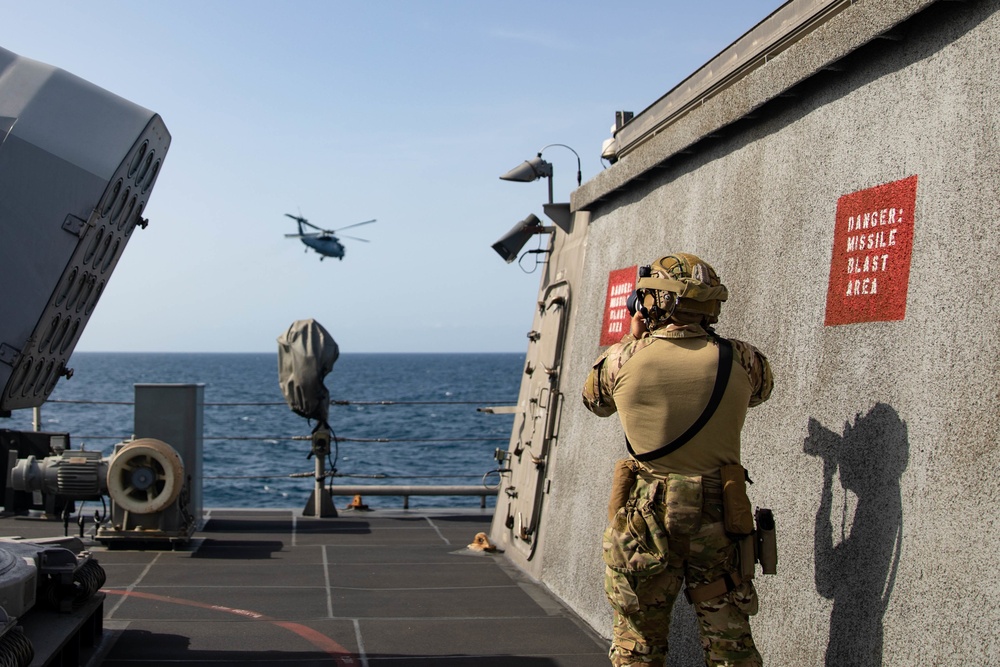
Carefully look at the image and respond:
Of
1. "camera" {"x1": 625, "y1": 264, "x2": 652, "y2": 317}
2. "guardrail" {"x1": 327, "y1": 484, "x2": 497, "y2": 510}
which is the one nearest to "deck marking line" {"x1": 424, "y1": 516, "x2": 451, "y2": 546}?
"guardrail" {"x1": 327, "y1": 484, "x2": 497, "y2": 510}

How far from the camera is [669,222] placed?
261 inches

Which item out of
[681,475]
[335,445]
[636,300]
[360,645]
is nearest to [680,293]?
[636,300]

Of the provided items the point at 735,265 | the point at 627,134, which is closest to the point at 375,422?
the point at 627,134

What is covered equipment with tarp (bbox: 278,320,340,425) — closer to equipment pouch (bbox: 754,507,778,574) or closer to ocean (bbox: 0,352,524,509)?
ocean (bbox: 0,352,524,509)

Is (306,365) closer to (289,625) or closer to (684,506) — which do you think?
(289,625)

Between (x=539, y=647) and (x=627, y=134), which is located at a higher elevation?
(x=627, y=134)

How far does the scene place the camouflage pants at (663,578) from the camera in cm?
404

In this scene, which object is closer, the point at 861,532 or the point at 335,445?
the point at 861,532

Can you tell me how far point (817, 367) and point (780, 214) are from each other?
865 mm

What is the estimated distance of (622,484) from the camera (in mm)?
4301

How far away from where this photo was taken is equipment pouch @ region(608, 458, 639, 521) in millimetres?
4297

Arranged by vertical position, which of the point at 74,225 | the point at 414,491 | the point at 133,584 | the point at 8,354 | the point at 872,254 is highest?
the point at 872,254

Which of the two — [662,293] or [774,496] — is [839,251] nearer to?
[662,293]

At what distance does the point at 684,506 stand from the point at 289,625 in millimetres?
3487
